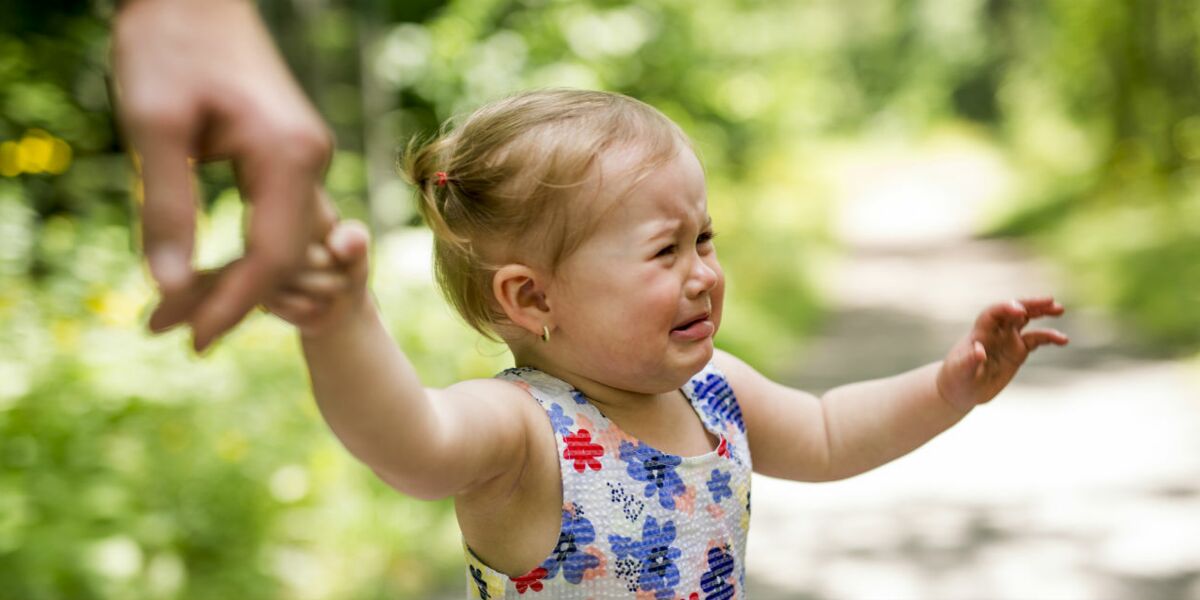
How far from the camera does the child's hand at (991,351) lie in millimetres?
1644

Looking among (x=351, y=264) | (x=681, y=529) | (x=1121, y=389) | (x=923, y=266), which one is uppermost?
(x=351, y=264)

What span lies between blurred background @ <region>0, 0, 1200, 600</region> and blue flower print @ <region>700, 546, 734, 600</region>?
0.49m

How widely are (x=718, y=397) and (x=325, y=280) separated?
2.88 feet

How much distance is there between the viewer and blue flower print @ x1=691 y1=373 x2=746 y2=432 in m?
1.62

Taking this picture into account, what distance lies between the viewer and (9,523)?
299cm

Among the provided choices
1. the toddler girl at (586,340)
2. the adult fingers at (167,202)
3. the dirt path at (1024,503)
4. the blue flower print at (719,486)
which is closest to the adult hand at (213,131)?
the adult fingers at (167,202)

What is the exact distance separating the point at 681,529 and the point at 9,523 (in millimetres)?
2163

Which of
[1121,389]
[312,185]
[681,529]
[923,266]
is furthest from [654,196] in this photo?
[923,266]

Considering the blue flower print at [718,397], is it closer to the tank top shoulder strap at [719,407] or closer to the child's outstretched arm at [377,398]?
the tank top shoulder strap at [719,407]

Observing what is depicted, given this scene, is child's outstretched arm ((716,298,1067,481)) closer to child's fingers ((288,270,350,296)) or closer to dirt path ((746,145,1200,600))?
child's fingers ((288,270,350,296))

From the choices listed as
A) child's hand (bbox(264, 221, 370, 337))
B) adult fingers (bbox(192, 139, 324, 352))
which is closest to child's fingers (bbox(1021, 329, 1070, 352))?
child's hand (bbox(264, 221, 370, 337))

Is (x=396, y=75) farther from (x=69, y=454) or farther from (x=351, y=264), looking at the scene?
(x=351, y=264)

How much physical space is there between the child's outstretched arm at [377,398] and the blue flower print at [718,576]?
32 cm

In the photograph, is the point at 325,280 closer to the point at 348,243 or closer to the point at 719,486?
the point at 348,243
